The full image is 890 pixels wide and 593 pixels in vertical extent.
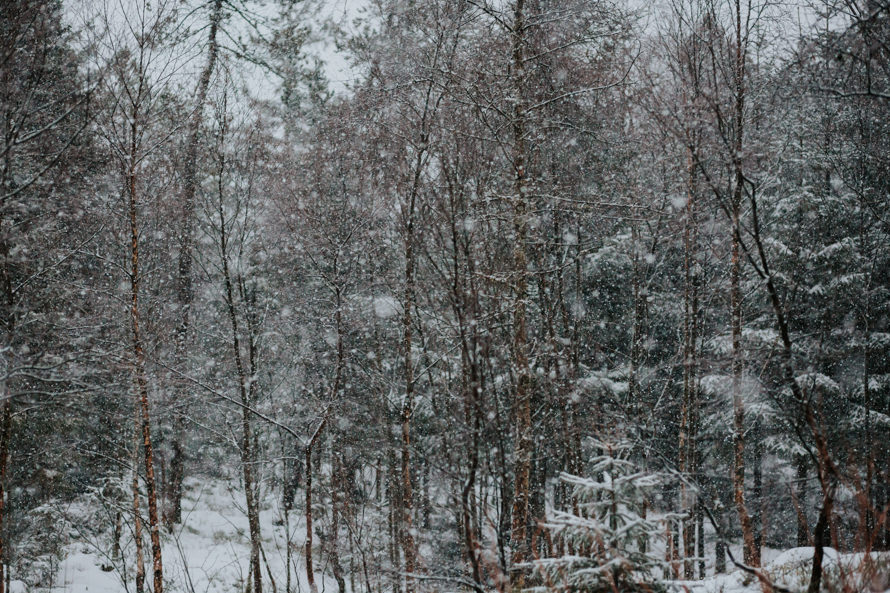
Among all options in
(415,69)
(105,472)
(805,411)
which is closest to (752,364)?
(805,411)

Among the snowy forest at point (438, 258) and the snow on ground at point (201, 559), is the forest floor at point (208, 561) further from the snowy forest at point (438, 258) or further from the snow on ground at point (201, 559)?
the snowy forest at point (438, 258)

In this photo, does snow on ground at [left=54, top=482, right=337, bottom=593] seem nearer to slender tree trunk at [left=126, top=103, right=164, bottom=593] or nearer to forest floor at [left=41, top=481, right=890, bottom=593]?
forest floor at [left=41, top=481, right=890, bottom=593]

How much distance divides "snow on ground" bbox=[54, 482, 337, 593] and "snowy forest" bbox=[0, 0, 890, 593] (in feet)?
0.47

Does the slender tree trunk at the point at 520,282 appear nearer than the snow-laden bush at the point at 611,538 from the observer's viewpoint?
No

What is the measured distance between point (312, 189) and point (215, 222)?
2792mm

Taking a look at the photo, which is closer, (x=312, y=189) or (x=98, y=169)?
(x=98, y=169)

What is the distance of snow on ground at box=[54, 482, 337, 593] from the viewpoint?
11570mm

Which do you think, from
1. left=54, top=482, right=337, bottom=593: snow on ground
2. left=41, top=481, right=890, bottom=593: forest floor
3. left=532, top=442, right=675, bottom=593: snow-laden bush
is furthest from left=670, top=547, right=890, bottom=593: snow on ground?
left=54, top=482, right=337, bottom=593: snow on ground

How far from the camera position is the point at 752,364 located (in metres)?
4.22

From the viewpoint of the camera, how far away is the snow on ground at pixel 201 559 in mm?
11570

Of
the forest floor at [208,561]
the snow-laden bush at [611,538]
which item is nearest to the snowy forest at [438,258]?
the snow-laden bush at [611,538]

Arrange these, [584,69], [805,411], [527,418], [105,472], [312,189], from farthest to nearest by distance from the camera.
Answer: [105,472], [312,189], [584,69], [527,418], [805,411]

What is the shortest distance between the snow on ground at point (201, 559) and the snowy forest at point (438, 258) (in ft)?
0.47

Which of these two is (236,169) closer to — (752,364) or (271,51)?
(271,51)
